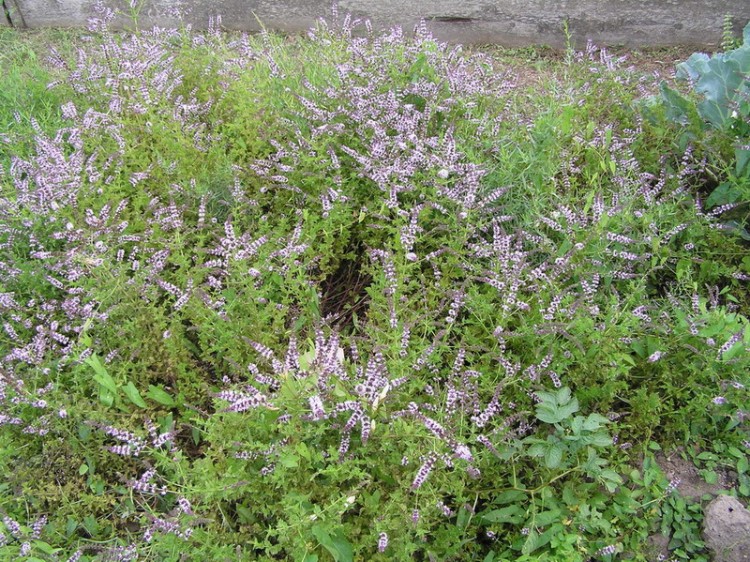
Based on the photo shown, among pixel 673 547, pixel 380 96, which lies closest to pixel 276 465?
pixel 673 547

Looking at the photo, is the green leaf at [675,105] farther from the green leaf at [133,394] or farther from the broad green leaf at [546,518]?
the green leaf at [133,394]

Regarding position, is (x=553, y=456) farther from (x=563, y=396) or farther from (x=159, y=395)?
(x=159, y=395)

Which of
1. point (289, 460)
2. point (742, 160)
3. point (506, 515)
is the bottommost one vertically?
point (506, 515)

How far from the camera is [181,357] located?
2748mm

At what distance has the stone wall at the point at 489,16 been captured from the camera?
570 cm

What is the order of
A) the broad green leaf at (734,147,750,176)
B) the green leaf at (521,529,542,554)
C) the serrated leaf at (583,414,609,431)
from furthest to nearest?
1. the broad green leaf at (734,147,750,176)
2. the serrated leaf at (583,414,609,431)
3. the green leaf at (521,529,542,554)

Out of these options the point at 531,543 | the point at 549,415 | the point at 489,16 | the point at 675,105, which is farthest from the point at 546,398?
the point at 489,16

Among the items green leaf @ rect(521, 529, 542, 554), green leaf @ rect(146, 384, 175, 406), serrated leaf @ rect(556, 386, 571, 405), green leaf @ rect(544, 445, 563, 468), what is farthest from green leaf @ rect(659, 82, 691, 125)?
green leaf @ rect(146, 384, 175, 406)

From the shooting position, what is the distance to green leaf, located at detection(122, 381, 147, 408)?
2.55 meters

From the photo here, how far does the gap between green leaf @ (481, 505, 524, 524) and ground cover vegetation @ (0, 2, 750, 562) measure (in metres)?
0.03

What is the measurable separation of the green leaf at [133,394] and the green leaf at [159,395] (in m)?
0.05

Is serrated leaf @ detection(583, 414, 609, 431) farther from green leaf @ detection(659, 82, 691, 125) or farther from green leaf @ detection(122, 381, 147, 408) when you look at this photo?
green leaf @ detection(659, 82, 691, 125)

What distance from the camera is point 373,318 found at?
2.79 metres

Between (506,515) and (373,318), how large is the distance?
1.01m
